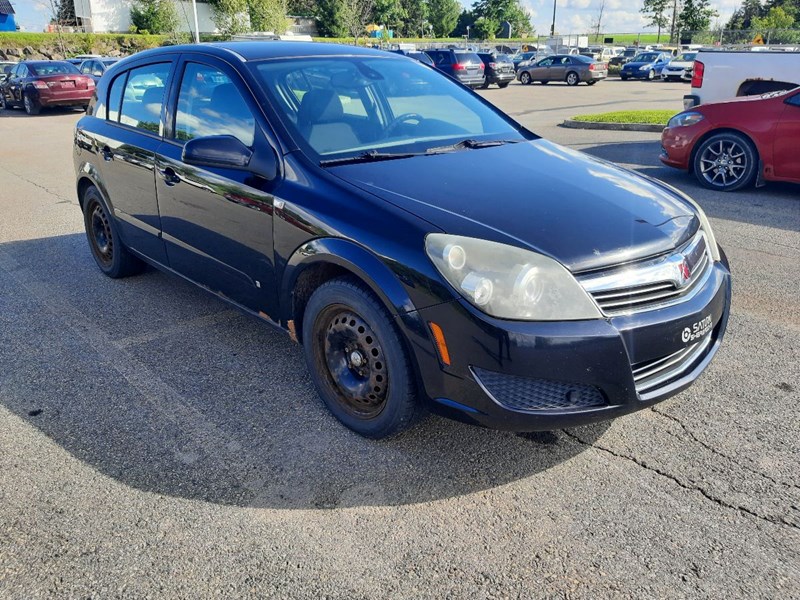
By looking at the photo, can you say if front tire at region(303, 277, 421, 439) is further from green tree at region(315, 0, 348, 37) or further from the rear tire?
green tree at region(315, 0, 348, 37)

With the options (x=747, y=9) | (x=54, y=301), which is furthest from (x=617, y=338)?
(x=747, y=9)

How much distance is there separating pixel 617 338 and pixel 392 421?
100cm

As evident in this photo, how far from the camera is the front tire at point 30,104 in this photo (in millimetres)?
19500

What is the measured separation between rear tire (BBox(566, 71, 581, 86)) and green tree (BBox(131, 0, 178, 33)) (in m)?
30.8

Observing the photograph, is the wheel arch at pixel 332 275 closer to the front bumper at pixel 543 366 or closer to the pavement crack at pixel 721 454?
the front bumper at pixel 543 366

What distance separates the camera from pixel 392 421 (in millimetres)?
2977

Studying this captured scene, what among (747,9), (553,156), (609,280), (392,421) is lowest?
(392,421)

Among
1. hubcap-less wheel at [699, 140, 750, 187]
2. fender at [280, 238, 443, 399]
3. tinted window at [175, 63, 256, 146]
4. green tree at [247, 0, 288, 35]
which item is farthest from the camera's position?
green tree at [247, 0, 288, 35]

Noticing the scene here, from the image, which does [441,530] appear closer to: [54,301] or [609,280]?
[609,280]

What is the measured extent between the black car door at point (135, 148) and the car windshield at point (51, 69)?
16.9 meters

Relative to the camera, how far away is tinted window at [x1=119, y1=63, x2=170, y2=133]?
434 cm

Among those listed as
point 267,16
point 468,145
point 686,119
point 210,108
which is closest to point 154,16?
point 267,16

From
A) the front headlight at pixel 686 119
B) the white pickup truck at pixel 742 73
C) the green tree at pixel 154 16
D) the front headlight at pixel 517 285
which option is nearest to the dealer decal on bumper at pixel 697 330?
the front headlight at pixel 517 285

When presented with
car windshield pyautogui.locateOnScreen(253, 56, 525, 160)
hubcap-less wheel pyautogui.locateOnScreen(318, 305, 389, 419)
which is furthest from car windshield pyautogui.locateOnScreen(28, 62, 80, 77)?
hubcap-less wheel pyautogui.locateOnScreen(318, 305, 389, 419)
